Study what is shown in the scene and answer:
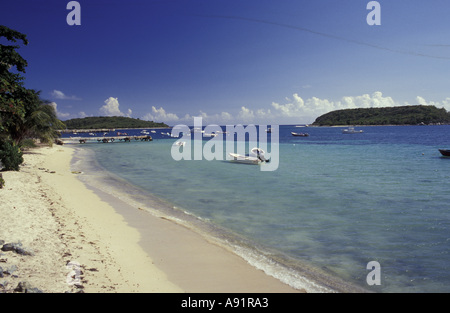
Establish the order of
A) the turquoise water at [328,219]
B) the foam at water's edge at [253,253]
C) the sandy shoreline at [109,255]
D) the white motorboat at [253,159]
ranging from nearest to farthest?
the sandy shoreline at [109,255], the foam at water's edge at [253,253], the turquoise water at [328,219], the white motorboat at [253,159]

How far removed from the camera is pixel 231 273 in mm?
6852

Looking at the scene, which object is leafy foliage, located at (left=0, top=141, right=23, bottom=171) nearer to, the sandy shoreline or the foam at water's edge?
the sandy shoreline

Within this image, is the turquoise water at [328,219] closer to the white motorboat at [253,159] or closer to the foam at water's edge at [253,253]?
the foam at water's edge at [253,253]

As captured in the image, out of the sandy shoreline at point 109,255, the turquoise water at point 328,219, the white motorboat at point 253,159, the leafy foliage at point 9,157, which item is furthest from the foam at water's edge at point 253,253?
the white motorboat at point 253,159

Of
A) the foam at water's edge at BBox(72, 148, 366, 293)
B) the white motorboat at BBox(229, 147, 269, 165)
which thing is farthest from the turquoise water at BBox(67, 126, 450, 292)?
the white motorboat at BBox(229, 147, 269, 165)

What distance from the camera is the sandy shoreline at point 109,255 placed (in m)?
5.91

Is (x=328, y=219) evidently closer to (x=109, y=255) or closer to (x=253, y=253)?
(x=253, y=253)

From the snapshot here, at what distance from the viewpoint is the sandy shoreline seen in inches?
233
